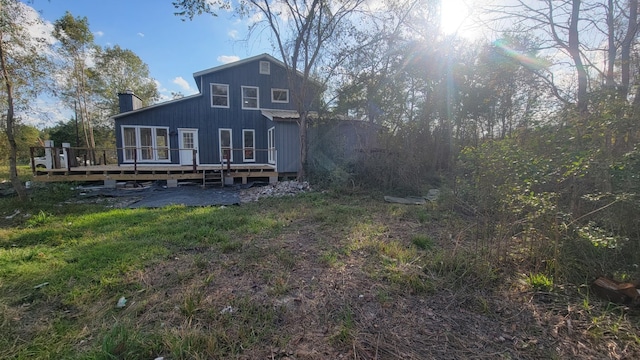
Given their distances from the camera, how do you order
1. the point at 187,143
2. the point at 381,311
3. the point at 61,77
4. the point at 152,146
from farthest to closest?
the point at 187,143
the point at 152,146
the point at 61,77
the point at 381,311

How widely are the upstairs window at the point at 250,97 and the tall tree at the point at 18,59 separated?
24.8 ft

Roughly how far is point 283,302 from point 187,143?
1244 centimetres

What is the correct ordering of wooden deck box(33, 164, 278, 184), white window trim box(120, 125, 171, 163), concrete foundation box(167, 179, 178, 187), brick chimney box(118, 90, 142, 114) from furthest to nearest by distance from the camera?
brick chimney box(118, 90, 142, 114) → white window trim box(120, 125, 171, 163) → concrete foundation box(167, 179, 178, 187) → wooden deck box(33, 164, 278, 184)

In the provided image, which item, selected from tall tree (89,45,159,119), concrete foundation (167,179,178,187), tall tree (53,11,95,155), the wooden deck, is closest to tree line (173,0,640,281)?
the wooden deck

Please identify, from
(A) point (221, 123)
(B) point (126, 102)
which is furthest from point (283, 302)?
(B) point (126, 102)

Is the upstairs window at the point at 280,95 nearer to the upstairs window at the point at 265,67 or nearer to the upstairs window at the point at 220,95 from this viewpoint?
the upstairs window at the point at 265,67

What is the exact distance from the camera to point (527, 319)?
2.16 meters

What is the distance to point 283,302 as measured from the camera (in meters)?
2.45

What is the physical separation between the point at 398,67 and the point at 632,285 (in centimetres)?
1052

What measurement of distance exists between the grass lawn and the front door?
873 centimetres

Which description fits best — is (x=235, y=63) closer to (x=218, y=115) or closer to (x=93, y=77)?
(x=218, y=115)

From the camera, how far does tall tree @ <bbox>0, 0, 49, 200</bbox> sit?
19.6ft

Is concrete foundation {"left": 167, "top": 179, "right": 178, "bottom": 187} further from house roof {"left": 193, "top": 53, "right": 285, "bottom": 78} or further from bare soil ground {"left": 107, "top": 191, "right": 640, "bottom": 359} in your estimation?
bare soil ground {"left": 107, "top": 191, "right": 640, "bottom": 359}

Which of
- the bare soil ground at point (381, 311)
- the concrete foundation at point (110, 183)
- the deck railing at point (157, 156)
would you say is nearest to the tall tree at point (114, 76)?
the deck railing at point (157, 156)
